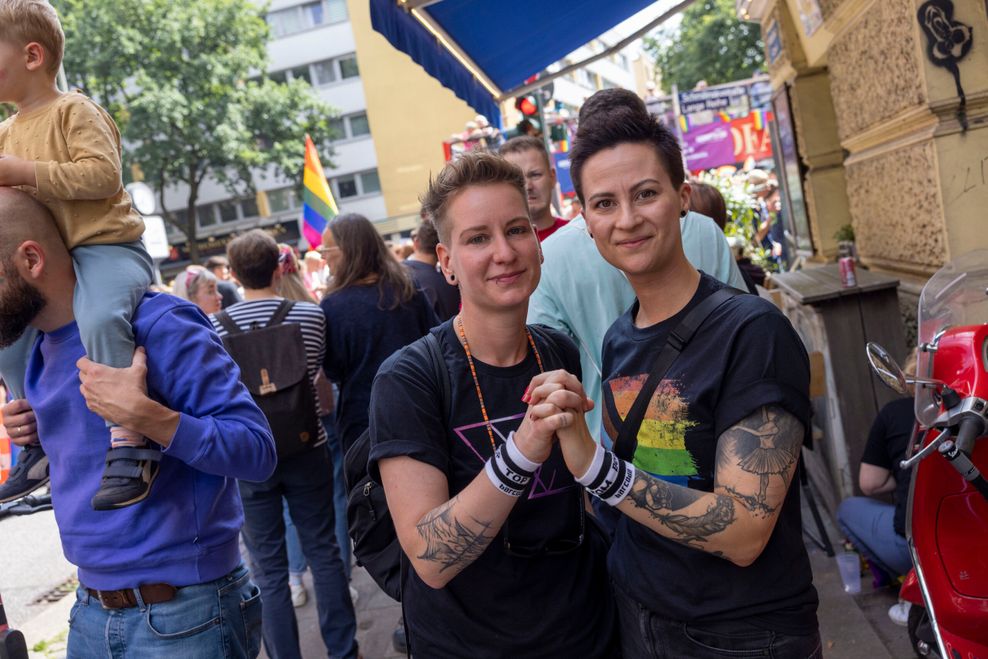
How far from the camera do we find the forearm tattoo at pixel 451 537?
1.76 m

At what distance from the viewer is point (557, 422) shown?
1.61 metres

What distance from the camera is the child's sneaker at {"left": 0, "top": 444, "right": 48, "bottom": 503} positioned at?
8.18ft

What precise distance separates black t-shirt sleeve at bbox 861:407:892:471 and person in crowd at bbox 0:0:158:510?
10.2 ft

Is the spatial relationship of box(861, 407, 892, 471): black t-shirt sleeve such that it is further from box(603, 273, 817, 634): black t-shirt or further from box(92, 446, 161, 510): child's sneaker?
box(92, 446, 161, 510): child's sneaker

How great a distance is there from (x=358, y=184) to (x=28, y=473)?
43249 mm

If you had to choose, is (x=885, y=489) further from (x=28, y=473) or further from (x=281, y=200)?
(x=281, y=200)

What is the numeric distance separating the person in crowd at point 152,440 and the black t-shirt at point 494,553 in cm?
56

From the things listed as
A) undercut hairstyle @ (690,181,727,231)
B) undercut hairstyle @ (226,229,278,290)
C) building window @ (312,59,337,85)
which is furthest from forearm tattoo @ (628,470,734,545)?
building window @ (312,59,337,85)

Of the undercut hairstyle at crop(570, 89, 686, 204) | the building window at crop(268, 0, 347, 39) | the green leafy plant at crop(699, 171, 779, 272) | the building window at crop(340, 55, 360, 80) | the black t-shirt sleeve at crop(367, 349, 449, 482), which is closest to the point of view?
the black t-shirt sleeve at crop(367, 349, 449, 482)

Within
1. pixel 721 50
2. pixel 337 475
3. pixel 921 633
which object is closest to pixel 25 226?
pixel 921 633

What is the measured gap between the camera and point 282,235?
4378 centimetres

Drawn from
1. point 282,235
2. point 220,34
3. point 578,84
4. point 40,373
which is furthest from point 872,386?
point 578,84

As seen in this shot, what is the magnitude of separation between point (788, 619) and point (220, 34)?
37.0 meters

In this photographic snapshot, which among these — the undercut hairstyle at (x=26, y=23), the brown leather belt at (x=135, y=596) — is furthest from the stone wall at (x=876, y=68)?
the brown leather belt at (x=135, y=596)
